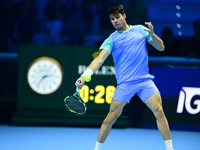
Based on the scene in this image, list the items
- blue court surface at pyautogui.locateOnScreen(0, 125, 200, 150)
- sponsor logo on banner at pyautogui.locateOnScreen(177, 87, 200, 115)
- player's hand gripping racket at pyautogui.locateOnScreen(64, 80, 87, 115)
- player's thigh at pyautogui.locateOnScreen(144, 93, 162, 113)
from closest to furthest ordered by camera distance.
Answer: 1. player's hand gripping racket at pyautogui.locateOnScreen(64, 80, 87, 115)
2. player's thigh at pyautogui.locateOnScreen(144, 93, 162, 113)
3. blue court surface at pyautogui.locateOnScreen(0, 125, 200, 150)
4. sponsor logo on banner at pyautogui.locateOnScreen(177, 87, 200, 115)

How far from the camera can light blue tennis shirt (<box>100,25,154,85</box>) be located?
3.45 m

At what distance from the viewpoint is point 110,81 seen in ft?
19.4

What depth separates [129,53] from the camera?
136 inches

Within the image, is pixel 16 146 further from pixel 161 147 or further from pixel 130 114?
pixel 130 114

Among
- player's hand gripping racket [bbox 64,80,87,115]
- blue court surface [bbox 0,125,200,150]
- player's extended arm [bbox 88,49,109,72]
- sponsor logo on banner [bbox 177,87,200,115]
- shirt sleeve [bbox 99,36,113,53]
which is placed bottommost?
blue court surface [bbox 0,125,200,150]

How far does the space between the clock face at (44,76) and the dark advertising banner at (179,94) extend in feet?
6.02

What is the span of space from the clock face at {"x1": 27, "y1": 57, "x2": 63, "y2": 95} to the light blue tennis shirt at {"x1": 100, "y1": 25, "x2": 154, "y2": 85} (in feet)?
8.58

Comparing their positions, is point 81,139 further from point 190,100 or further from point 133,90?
point 190,100

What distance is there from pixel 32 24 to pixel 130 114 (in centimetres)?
360

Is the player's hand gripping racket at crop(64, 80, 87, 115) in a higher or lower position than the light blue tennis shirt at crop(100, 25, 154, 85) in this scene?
lower

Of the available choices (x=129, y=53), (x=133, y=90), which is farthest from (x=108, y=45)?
(x=133, y=90)

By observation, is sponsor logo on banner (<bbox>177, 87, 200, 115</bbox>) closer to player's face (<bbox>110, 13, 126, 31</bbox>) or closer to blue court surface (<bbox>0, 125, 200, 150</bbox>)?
blue court surface (<bbox>0, 125, 200, 150</bbox>)

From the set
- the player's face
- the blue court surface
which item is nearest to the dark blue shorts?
the player's face

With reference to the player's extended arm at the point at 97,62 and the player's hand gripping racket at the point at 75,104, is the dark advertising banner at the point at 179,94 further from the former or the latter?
the player's hand gripping racket at the point at 75,104
